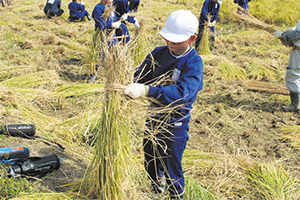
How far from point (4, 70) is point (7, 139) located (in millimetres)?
2333

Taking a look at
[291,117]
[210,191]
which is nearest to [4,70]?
[210,191]

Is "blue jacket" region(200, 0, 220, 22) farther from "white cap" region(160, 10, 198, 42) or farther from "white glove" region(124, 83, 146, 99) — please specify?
"white glove" region(124, 83, 146, 99)

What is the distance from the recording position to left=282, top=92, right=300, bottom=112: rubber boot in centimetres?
421

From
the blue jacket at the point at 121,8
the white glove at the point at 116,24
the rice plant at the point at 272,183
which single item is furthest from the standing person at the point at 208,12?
the rice plant at the point at 272,183

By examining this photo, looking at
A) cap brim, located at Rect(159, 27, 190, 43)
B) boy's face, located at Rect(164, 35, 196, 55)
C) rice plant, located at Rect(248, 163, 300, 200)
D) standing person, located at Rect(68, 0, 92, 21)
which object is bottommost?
rice plant, located at Rect(248, 163, 300, 200)

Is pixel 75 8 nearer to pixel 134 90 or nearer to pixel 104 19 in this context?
pixel 104 19

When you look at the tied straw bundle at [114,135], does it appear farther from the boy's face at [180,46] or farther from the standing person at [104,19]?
the standing person at [104,19]

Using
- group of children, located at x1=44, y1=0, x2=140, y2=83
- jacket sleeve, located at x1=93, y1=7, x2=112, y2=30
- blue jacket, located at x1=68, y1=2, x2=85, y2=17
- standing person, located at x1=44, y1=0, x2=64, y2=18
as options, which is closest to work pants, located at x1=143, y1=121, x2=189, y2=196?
group of children, located at x1=44, y1=0, x2=140, y2=83

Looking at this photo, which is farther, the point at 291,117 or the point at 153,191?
the point at 291,117

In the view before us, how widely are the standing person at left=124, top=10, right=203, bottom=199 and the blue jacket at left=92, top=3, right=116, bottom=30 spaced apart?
2559 mm

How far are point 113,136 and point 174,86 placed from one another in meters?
0.54

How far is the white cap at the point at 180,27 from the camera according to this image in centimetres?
179

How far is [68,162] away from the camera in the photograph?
2604mm

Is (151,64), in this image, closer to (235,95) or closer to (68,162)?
(68,162)
